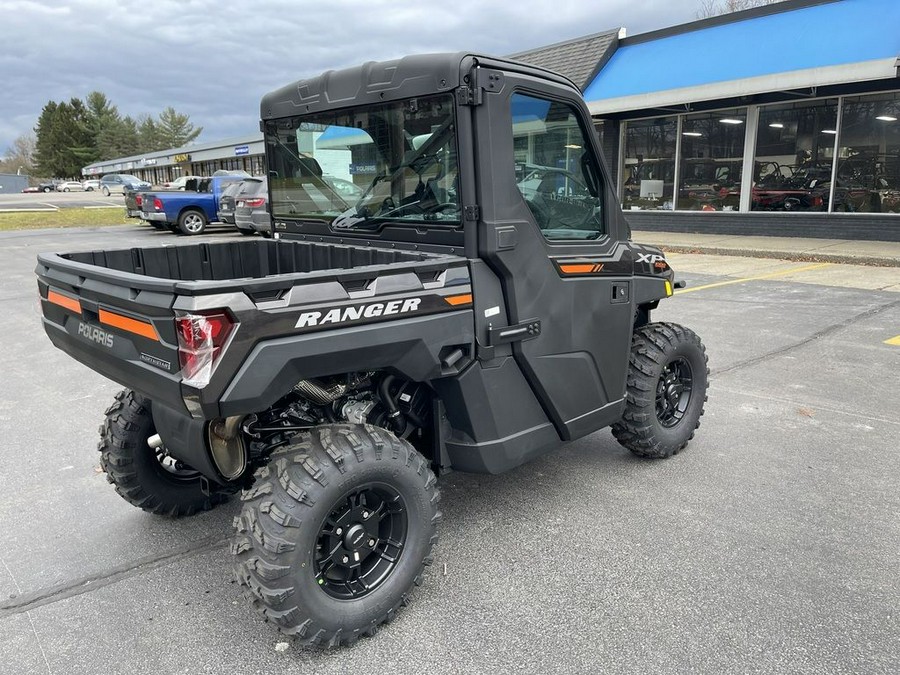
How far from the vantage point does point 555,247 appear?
10.7 feet

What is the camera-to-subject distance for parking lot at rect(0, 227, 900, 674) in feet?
8.49

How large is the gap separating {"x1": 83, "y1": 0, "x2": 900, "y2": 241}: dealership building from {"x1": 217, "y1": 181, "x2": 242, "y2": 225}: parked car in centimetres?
967

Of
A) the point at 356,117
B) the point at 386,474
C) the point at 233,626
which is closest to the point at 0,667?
the point at 233,626

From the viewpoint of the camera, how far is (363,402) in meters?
3.06

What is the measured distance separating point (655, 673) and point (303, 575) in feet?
4.30

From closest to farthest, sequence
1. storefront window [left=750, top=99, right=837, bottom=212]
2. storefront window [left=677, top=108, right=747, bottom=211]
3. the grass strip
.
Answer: storefront window [left=750, top=99, right=837, bottom=212] → storefront window [left=677, top=108, right=747, bottom=211] → the grass strip

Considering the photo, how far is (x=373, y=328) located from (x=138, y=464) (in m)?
1.66

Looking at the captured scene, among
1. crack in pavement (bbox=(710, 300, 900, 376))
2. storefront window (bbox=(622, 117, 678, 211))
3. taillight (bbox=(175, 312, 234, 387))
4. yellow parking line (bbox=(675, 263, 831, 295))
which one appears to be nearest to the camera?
taillight (bbox=(175, 312, 234, 387))

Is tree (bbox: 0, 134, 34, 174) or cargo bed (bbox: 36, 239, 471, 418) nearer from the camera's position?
cargo bed (bbox: 36, 239, 471, 418)

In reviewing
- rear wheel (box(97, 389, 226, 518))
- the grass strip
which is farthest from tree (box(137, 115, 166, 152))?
rear wheel (box(97, 389, 226, 518))

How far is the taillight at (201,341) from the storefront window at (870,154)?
1535 centimetres

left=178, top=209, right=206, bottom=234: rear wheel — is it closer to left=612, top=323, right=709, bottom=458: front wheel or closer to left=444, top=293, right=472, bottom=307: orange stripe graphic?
left=612, top=323, right=709, bottom=458: front wheel

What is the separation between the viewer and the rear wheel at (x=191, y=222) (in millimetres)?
20281

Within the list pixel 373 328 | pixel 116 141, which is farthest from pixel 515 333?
pixel 116 141
